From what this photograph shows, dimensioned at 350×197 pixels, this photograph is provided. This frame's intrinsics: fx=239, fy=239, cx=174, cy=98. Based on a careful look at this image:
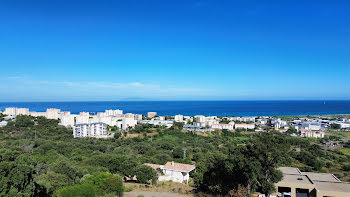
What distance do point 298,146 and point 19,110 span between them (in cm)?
6610

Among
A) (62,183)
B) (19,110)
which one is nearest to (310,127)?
(62,183)

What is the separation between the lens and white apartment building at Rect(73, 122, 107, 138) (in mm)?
40062

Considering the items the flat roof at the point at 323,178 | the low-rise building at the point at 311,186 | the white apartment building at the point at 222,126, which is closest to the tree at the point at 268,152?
the low-rise building at the point at 311,186

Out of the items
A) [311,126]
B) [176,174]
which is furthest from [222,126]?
[176,174]

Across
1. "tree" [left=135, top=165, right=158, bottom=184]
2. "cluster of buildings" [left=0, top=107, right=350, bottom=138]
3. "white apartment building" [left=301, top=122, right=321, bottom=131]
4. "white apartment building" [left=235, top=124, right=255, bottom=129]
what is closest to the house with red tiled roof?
"tree" [left=135, top=165, right=158, bottom=184]

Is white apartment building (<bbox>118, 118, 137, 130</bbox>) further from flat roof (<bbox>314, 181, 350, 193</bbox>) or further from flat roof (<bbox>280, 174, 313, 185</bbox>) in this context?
flat roof (<bbox>314, 181, 350, 193</bbox>)

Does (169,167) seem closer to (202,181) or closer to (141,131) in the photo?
(202,181)

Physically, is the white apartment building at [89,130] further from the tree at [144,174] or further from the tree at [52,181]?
the tree at [52,181]

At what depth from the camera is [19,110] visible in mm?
63750

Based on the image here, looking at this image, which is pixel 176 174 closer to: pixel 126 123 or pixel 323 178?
pixel 323 178

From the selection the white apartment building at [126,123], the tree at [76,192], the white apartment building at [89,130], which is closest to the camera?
the tree at [76,192]

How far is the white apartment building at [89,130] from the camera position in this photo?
4006 centimetres

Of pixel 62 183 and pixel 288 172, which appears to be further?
pixel 288 172

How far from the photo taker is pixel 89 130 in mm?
41781
